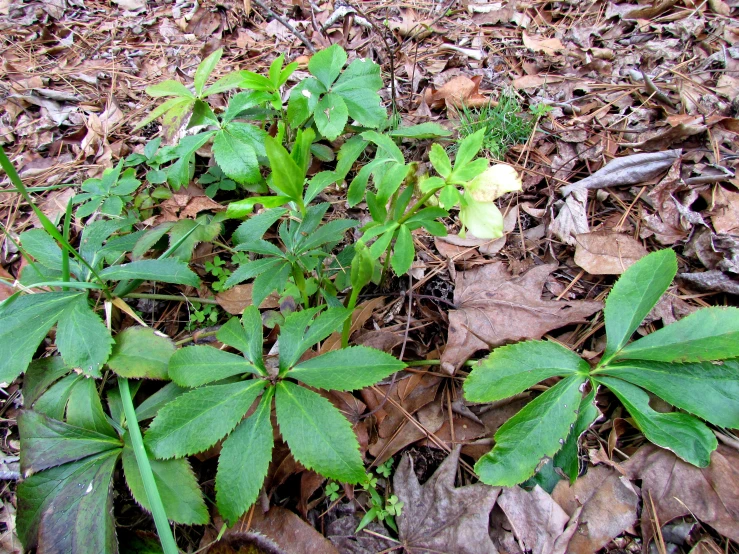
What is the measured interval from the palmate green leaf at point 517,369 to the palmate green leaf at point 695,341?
174 mm

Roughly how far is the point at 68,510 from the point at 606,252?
6.62 feet

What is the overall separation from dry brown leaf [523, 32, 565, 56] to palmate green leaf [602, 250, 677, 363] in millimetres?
1929

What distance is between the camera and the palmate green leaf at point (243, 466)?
106cm

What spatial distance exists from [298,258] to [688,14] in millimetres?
3116

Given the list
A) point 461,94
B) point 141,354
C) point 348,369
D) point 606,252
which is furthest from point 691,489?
point 461,94

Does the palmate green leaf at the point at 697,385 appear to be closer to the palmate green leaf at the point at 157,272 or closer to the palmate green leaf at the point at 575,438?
the palmate green leaf at the point at 575,438

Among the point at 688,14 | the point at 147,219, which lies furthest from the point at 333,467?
the point at 688,14

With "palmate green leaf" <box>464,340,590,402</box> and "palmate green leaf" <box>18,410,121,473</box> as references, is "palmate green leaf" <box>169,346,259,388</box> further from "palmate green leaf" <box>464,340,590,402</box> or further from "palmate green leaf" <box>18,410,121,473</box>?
"palmate green leaf" <box>464,340,590,402</box>

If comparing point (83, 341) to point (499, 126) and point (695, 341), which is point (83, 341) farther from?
point (499, 126)

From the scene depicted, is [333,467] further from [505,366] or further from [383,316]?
[383,316]

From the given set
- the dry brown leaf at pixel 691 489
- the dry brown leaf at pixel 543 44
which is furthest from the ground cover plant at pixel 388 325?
the dry brown leaf at pixel 543 44

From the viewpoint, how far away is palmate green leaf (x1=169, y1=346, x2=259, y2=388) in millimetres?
1223

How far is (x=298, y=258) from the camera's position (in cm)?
141

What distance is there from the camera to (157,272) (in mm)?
1484
